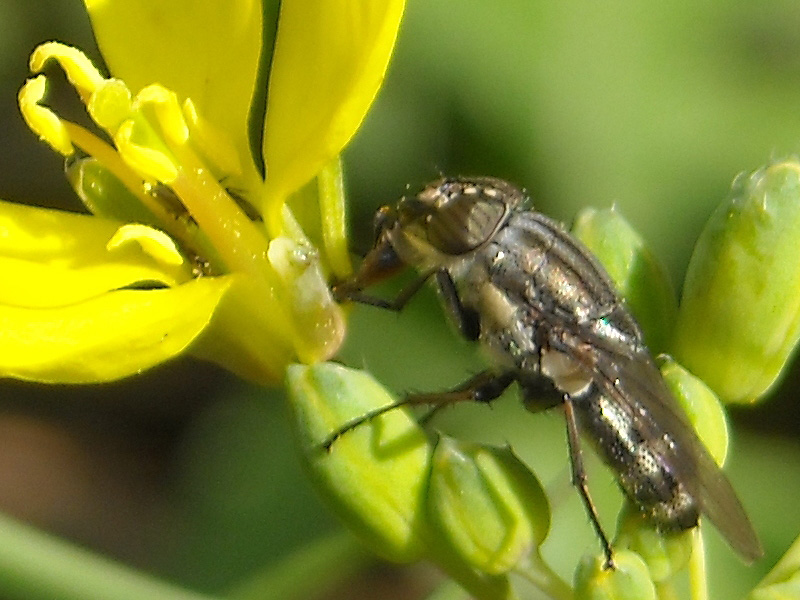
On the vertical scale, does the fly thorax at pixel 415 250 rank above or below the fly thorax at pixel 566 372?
above

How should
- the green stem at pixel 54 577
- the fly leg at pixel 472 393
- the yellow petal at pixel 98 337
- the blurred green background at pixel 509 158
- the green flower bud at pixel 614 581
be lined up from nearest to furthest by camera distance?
the yellow petal at pixel 98 337 < the green flower bud at pixel 614 581 < the fly leg at pixel 472 393 < the green stem at pixel 54 577 < the blurred green background at pixel 509 158

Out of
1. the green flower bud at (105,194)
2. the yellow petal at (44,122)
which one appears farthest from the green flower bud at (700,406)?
the yellow petal at (44,122)

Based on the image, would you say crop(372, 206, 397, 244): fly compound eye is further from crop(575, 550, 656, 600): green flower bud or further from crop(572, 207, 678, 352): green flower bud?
crop(575, 550, 656, 600): green flower bud

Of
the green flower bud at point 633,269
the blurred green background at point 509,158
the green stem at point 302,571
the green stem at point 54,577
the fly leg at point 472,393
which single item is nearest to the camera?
the fly leg at point 472,393

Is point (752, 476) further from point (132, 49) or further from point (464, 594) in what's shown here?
Result: point (132, 49)

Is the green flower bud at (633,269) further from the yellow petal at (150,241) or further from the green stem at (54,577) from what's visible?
the green stem at (54,577)

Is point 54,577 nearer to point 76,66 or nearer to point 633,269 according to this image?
point 76,66

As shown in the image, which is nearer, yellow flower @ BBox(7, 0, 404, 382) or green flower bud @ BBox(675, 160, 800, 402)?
yellow flower @ BBox(7, 0, 404, 382)

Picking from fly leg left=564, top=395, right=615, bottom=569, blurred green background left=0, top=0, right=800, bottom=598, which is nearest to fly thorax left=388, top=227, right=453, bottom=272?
fly leg left=564, top=395, right=615, bottom=569
